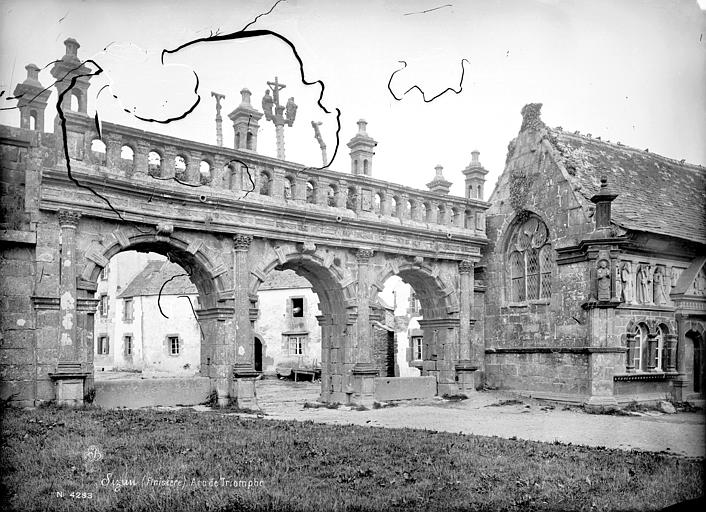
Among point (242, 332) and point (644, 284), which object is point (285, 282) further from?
point (644, 284)

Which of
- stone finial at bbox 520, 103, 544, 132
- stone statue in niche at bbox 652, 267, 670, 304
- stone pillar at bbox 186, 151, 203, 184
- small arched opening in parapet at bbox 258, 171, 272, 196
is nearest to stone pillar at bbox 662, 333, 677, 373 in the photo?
stone statue in niche at bbox 652, 267, 670, 304

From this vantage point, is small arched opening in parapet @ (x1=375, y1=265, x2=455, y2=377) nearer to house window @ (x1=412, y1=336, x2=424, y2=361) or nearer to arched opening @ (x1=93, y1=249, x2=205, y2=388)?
house window @ (x1=412, y1=336, x2=424, y2=361)

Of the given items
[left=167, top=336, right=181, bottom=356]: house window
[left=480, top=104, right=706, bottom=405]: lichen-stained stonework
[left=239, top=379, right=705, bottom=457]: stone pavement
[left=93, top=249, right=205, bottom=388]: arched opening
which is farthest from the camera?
[left=167, top=336, right=181, bottom=356]: house window

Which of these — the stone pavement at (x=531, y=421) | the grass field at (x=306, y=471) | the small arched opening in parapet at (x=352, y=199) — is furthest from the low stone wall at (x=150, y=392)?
the small arched opening in parapet at (x=352, y=199)

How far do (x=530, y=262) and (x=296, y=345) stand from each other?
64.7 ft

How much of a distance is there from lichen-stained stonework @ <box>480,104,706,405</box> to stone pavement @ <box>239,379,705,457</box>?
4.00ft

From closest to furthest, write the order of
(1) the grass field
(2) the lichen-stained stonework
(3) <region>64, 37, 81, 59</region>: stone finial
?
(1) the grass field
(3) <region>64, 37, 81, 59</region>: stone finial
(2) the lichen-stained stonework

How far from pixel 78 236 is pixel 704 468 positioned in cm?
1096

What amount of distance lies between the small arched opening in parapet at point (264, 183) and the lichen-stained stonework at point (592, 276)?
6.97 meters

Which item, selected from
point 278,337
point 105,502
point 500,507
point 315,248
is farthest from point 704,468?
point 278,337

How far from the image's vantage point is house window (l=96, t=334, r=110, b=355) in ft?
131

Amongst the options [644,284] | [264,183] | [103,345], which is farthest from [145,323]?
[644,284]

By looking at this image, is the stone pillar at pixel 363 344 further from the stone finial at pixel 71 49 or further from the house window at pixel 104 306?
the house window at pixel 104 306

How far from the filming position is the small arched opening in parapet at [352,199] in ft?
55.5
